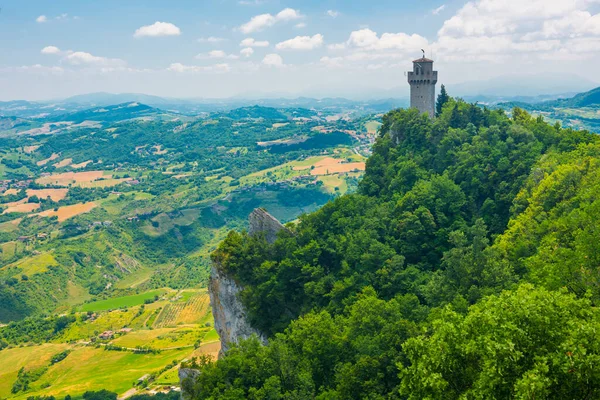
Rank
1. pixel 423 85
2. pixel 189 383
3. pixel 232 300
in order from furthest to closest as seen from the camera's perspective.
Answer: pixel 423 85, pixel 232 300, pixel 189 383

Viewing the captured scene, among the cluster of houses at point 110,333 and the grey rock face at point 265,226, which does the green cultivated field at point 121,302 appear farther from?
the grey rock face at point 265,226

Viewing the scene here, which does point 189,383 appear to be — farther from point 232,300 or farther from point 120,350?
point 120,350

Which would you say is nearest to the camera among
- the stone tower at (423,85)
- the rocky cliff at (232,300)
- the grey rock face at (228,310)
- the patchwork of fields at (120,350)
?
the grey rock face at (228,310)

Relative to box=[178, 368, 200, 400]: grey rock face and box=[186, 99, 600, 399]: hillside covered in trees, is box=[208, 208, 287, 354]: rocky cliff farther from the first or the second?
box=[178, 368, 200, 400]: grey rock face

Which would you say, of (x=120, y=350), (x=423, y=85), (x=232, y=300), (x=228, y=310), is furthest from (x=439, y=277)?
(x=120, y=350)

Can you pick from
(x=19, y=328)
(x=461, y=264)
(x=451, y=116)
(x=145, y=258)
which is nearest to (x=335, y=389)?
(x=461, y=264)

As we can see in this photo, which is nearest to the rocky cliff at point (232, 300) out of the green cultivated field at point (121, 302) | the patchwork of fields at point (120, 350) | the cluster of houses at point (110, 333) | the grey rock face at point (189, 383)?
the grey rock face at point (189, 383)

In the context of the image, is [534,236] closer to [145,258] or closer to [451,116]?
[451,116]
